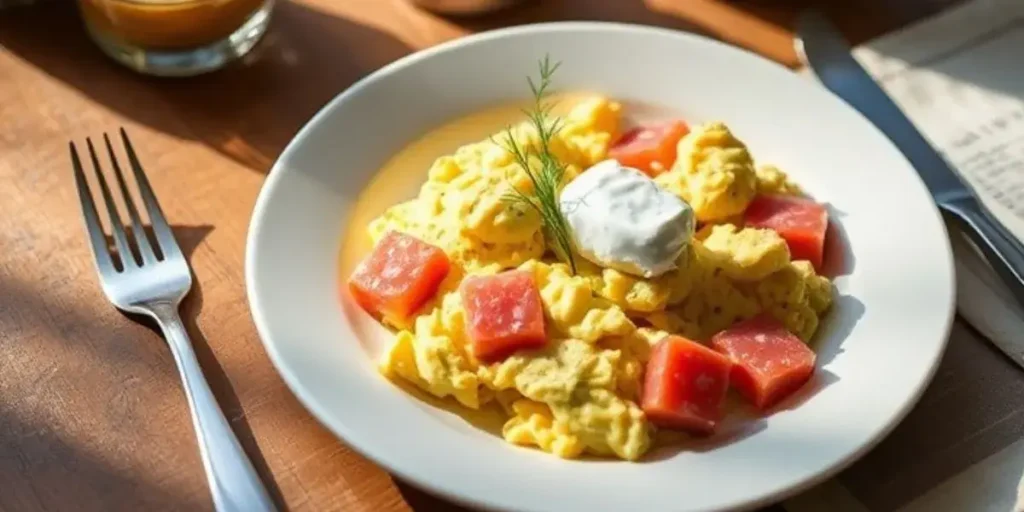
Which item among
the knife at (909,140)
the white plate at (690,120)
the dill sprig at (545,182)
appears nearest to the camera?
the white plate at (690,120)

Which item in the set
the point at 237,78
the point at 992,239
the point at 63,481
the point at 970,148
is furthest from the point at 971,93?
the point at 63,481

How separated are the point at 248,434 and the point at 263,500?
12 cm

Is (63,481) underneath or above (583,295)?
underneath

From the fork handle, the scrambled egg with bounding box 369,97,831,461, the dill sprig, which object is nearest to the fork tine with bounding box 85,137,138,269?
the fork handle

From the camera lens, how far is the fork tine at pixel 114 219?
1.18 meters

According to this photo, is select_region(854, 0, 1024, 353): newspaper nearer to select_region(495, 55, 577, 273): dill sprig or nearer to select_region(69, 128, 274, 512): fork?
select_region(495, 55, 577, 273): dill sprig

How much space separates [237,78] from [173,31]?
0.32 ft

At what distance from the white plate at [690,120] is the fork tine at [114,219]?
15 centimetres

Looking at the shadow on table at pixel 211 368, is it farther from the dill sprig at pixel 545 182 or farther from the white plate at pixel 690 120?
the dill sprig at pixel 545 182

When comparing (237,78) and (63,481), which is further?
(237,78)

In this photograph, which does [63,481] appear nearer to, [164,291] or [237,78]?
[164,291]

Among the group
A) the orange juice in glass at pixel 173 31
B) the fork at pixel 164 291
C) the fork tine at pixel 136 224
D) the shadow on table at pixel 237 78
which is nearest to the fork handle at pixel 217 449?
the fork at pixel 164 291

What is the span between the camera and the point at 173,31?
4.57ft

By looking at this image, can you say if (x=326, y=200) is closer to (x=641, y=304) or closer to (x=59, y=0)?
(x=641, y=304)
